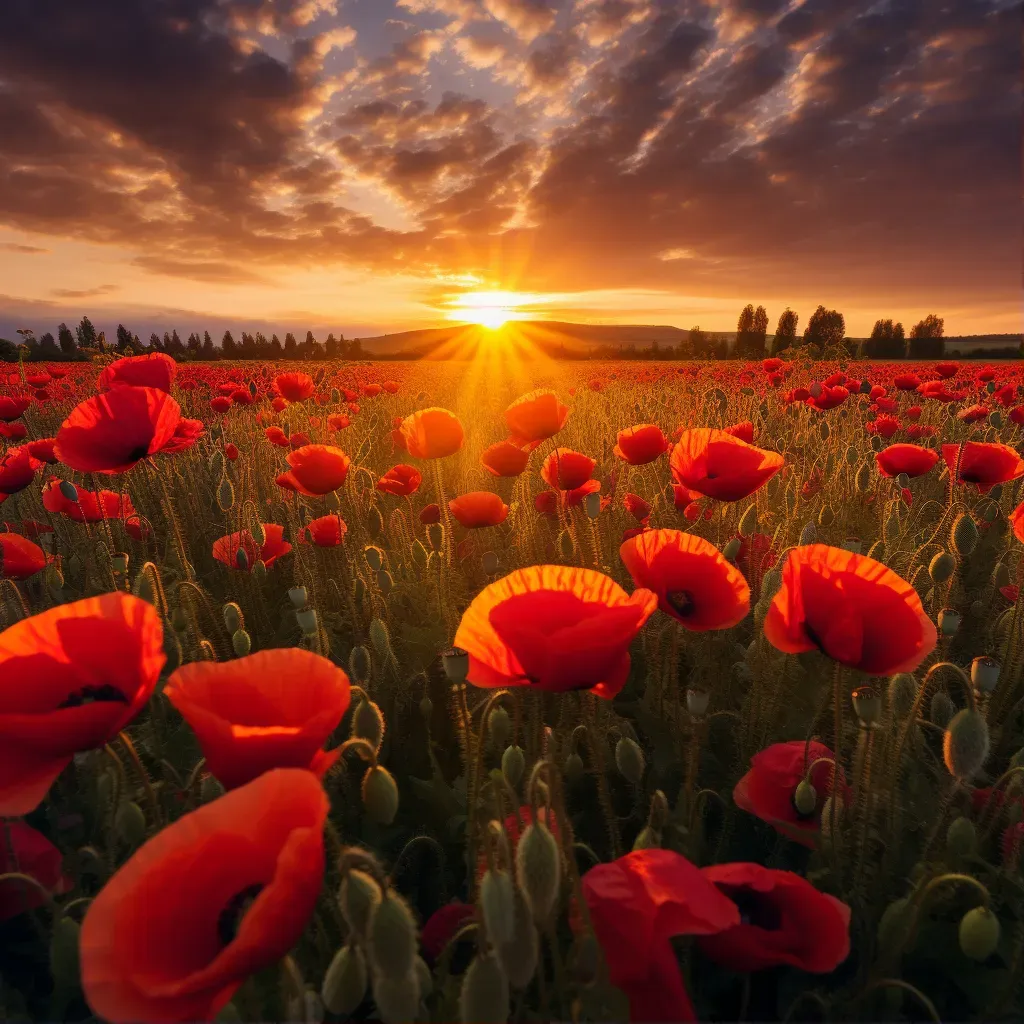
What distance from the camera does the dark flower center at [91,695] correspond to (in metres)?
1.24

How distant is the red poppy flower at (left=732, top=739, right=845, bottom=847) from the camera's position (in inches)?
60.6

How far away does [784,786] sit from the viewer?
5.21ft

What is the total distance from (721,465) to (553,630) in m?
1.21

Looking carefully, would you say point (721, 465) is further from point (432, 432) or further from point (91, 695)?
point (91, 695)

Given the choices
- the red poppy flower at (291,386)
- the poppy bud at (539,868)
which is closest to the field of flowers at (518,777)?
the poppy bud at (539,868)

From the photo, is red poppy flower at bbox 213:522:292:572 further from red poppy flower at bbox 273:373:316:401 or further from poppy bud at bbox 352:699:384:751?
red poppy flower at bbox 273:373:316:401

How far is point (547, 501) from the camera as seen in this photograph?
139 inches

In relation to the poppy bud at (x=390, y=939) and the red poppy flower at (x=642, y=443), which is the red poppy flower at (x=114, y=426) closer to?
the red poppy flower at (x=642, y=443)

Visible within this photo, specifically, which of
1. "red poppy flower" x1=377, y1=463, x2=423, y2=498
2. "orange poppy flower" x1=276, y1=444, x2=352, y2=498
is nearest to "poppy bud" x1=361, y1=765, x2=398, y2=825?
"orange poppy flower" x1=276, y1=444, x2=352, y2=498

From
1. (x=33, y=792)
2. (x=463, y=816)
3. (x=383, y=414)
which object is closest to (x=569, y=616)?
(x=463, y=816)

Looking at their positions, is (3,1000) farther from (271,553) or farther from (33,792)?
(271,553)

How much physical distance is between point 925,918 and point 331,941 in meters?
1.29

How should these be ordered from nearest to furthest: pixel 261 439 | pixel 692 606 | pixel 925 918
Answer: pixel 925 918
pixel 692 606
pixel 261 439

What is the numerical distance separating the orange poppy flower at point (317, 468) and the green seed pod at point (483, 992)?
2.28 m
